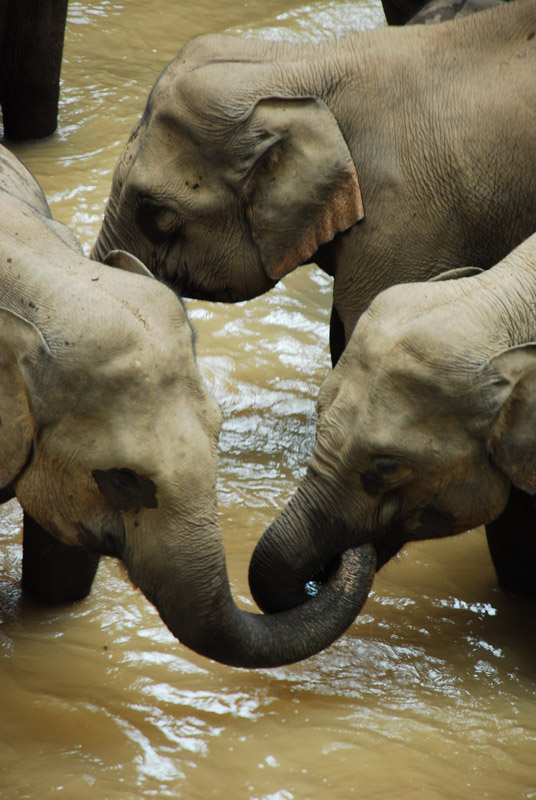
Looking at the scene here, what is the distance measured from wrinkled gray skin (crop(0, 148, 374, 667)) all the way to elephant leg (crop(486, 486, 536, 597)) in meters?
1.14

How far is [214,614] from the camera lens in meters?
2.91

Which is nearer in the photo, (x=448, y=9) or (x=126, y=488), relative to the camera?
(x=126, y=488)

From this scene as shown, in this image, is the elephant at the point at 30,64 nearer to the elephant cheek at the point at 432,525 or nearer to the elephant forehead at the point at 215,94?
the elephant forehead at the point at 215,94

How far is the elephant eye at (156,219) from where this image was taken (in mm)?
4250

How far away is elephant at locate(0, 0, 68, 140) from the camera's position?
7.08m

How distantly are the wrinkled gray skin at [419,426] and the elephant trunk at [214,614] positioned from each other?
18cm

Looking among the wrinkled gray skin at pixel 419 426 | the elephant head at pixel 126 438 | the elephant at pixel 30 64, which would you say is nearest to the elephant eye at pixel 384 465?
the wrinkled gray skin at pixel 419 426

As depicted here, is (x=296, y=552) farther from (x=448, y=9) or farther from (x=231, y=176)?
(x=448, y=9)

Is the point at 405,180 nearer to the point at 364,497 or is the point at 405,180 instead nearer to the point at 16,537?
the point at 364,497

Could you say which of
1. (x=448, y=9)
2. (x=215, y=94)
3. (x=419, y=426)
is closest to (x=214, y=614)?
(x=419, y=426)

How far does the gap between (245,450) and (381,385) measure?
1.92 meters

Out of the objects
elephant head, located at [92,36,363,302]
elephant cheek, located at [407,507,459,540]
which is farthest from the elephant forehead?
elephant cheek, located at [407,507,459,540]

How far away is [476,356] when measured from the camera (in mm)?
3199

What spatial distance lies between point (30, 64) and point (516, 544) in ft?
15.4
